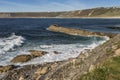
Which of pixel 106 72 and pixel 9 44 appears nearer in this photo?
pixel 106 72

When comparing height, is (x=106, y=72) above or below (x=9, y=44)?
above

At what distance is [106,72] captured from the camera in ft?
41.4

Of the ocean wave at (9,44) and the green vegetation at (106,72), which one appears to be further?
the ocean wave at (9,44)

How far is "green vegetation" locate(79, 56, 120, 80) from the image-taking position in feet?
40.4

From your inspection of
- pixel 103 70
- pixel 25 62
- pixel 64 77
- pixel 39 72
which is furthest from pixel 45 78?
pixel 25 62

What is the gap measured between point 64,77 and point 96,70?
95.5 inches

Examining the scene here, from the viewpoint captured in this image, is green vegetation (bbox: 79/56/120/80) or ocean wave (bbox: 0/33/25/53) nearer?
green vegetation (bbox: 79/56/120/80)

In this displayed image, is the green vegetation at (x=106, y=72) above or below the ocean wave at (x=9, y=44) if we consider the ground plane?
above

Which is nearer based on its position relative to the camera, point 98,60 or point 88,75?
point 88,75

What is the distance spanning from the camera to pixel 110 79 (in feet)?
39.9

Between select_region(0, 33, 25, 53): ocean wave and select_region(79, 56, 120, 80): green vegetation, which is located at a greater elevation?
select_region(79, 56, 120, 80): green vegetation

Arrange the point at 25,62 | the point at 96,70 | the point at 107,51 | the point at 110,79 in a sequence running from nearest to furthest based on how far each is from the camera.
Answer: the point at 110,79 → the point at 96,70 → the point at 107,51 → the point at 25,62

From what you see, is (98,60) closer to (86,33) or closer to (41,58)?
(41,58)

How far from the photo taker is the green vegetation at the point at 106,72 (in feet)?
40.4
